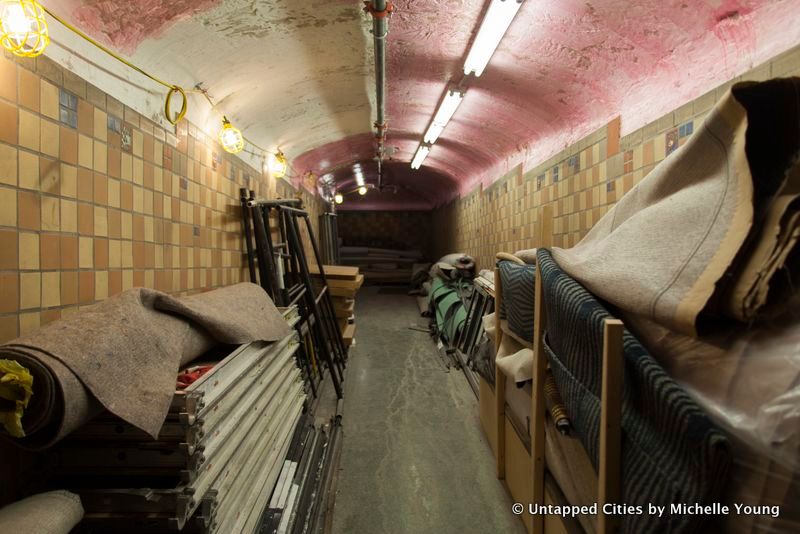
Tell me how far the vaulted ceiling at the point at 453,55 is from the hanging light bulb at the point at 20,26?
0.27 m

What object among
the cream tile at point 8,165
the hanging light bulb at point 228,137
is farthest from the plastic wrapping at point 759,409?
the hanging light bulb at point 228,137

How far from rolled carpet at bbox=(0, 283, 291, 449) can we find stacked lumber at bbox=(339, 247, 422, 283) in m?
8.05

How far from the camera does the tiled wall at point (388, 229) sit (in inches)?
419

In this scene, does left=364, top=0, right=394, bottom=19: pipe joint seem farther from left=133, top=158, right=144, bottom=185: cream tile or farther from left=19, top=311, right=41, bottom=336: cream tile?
left=19, top=311, right=41, bottom=336: cream tile

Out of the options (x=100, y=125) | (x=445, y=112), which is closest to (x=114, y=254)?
(x=100, y=125)

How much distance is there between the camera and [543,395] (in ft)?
4.79

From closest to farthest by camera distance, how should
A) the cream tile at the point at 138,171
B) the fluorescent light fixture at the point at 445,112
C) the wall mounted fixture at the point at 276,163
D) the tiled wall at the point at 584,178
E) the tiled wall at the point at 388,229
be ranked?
the cream tile at the point at 138,171
the tiled wall at the point at 584,178
the fluorescent light fixture at the point at 445,112
the wall mounted fixture at the point at 276,163
the tiled wall at the point at 388,229

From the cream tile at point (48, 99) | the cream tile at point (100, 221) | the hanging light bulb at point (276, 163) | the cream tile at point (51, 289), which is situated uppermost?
the hanging light bulb at point (276, 163)

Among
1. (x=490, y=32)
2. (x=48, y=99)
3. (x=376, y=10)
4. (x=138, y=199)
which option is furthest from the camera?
(x=490, y=32)

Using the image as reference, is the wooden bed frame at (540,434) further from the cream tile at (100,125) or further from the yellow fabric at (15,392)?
the cream tile at (100,125)

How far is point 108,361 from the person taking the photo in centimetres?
91

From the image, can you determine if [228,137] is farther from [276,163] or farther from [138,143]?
[276,163]

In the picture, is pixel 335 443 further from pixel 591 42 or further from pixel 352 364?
pixel 591 42

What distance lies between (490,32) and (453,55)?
1.79 feet
